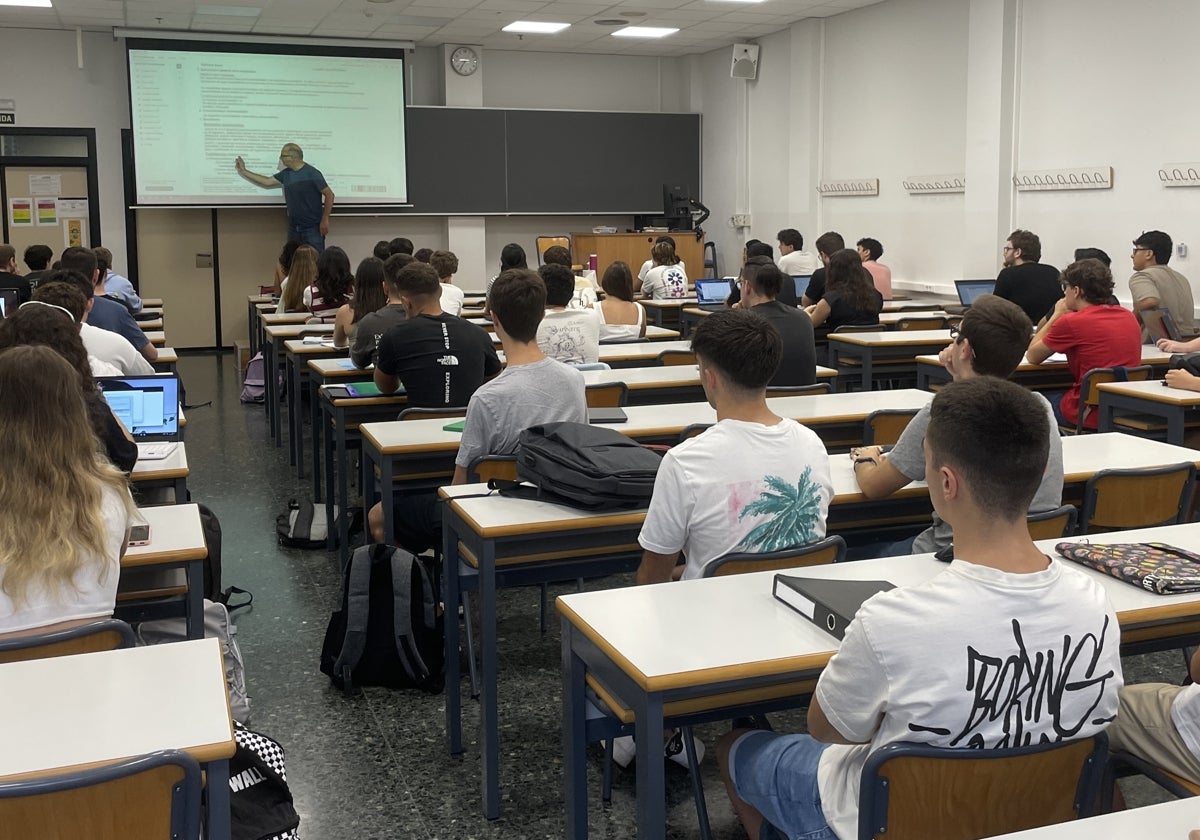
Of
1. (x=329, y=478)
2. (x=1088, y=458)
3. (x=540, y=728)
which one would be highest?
(x=1088, y=458)

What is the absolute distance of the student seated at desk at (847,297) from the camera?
7461 mm

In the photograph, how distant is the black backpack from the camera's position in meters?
2.80

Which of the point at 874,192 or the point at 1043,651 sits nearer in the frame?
the point at 1043,651

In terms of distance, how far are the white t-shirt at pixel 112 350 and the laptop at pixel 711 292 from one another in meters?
5.36

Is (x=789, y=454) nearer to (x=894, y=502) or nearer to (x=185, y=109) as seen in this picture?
(x=894, y=502)

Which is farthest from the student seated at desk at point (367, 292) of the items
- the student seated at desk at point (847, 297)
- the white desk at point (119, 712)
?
the white desk at point (119, 712)

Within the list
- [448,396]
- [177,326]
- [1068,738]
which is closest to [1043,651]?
[1068,738]

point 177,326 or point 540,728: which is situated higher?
point 177,326

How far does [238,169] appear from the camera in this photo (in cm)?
1174

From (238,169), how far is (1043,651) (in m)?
11.4

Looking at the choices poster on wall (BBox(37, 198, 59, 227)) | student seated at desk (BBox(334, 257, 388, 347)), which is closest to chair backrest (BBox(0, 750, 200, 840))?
student seated at desk (BBox(334, 257, 388, 347))

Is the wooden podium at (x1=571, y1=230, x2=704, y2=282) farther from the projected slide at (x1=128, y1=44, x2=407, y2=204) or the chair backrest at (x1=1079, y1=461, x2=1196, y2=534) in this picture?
the chair backrest at (x1=1079, y1=461, x2=1196, y2=534)

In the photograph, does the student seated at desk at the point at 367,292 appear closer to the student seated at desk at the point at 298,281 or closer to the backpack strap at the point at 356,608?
the student seated at desk at the point at 298,281

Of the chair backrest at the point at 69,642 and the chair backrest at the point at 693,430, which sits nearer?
the chair backrest at the point at 69,642
